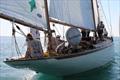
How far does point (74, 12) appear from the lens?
18812mm

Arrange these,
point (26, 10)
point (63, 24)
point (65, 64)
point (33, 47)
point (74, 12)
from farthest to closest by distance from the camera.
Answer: point (74, 12) < point (63, 24) < point (65, 64) < point (33, 47) < point (26, 10)

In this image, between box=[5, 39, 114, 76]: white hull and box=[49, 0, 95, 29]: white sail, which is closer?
box=[5, 39, 114, 76]: white hull

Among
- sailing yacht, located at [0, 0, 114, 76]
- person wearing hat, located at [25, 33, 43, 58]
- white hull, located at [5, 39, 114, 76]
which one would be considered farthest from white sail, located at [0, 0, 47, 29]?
white hull, located at [5, 39, 114, 76]

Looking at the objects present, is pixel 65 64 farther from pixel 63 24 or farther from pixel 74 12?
pixel 74 12

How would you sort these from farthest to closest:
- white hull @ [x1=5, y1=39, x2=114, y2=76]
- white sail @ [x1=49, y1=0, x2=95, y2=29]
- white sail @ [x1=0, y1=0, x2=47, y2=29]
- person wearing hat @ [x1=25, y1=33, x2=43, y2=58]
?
white sail @ [x1=49, y1=0, x2=95, y2=29] → person wearing hat @ [x1=25, y1=33, x2=43, y2=58] → white hull @ [x1=5, y1=39, x2=114, y2=76] → white sail @ [x1=0, y1=0, x2=47, y2=29]

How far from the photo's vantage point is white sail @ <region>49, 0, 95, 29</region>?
17.3 m

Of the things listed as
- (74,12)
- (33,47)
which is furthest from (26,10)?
(74,12)

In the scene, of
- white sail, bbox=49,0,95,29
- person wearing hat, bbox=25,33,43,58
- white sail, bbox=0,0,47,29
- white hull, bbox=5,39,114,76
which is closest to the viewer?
white sail, bbox=0,0,47,29

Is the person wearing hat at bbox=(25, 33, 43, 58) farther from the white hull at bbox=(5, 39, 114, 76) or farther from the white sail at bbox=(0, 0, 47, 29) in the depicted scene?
the white sail at bbox=(0, 0, 47, 29)

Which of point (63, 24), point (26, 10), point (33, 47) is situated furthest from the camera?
point (63, 24)

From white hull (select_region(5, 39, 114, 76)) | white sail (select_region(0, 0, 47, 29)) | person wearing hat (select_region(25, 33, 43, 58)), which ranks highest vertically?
white sail (select_region(0, 0, 47, 29))

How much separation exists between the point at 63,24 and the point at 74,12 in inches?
61.1

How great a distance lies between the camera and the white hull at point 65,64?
15.0 metres

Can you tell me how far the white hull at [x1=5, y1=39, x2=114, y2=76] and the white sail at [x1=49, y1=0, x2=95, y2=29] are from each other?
1704mm
